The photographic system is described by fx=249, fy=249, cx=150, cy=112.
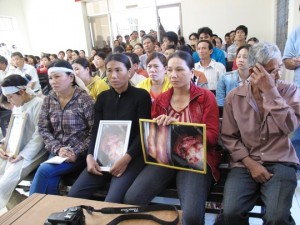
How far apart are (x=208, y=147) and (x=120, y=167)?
26.1 inches

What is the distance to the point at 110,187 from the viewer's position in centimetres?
179

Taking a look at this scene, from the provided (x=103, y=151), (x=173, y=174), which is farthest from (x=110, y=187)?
(x=173, y=174)

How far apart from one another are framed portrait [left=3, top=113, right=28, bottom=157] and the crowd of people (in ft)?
0.19

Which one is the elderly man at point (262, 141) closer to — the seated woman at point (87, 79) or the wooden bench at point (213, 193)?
the wooden bench at point (213, 193)

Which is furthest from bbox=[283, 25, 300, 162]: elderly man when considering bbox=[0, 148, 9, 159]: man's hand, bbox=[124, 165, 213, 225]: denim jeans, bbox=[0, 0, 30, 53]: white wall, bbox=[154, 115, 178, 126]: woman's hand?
bbox=[0, 0, 30, 53]: white wall

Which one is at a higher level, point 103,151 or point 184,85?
point 184,85

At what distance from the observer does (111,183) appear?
183 centimetres

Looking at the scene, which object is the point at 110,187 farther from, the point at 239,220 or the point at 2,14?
the point at 2,14

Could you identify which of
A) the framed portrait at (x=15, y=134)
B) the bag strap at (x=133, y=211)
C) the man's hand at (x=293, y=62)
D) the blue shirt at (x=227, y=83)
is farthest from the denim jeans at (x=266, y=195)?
the framed portrait at (x=15, y=134)

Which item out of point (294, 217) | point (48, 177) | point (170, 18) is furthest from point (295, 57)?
point (170, 18)

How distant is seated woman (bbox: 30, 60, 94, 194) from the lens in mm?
2143

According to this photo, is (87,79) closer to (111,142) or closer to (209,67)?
(111,142)

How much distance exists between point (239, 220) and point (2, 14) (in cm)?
1208

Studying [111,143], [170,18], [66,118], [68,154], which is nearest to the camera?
[111,143]
